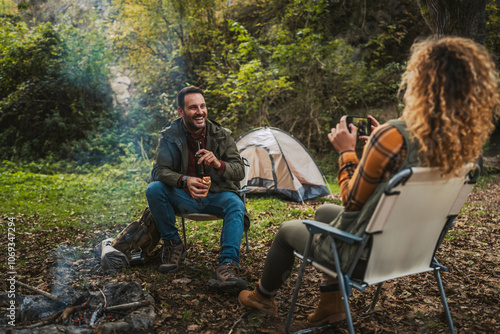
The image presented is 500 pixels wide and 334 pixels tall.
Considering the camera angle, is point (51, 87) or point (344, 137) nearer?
point (344, 137)

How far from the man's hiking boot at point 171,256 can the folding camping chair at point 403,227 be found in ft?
5.34

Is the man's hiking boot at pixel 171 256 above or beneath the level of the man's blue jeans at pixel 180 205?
beneath

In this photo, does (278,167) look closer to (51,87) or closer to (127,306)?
(127,306)

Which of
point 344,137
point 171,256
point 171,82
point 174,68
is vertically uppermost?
point 174,68

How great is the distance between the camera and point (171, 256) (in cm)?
346

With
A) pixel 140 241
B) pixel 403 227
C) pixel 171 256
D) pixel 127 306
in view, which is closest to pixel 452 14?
pixel 403 227

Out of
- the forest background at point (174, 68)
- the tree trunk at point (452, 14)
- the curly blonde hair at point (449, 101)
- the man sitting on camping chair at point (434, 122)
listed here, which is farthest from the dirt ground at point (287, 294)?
the forest background at point (174, 68)

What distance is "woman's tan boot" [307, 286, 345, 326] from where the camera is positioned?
8.09 ft

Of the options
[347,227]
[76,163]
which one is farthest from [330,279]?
[76,163]

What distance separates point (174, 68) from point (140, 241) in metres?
10.8

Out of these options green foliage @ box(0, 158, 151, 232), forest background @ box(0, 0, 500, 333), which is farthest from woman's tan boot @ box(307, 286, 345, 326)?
green foliage @ box(0, 158, 151, 232)

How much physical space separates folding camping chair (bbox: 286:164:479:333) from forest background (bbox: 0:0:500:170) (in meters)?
9.79

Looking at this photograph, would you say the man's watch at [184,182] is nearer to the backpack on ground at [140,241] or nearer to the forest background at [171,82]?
the backpack on ground at [140,241]

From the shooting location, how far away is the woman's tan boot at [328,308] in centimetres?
246
